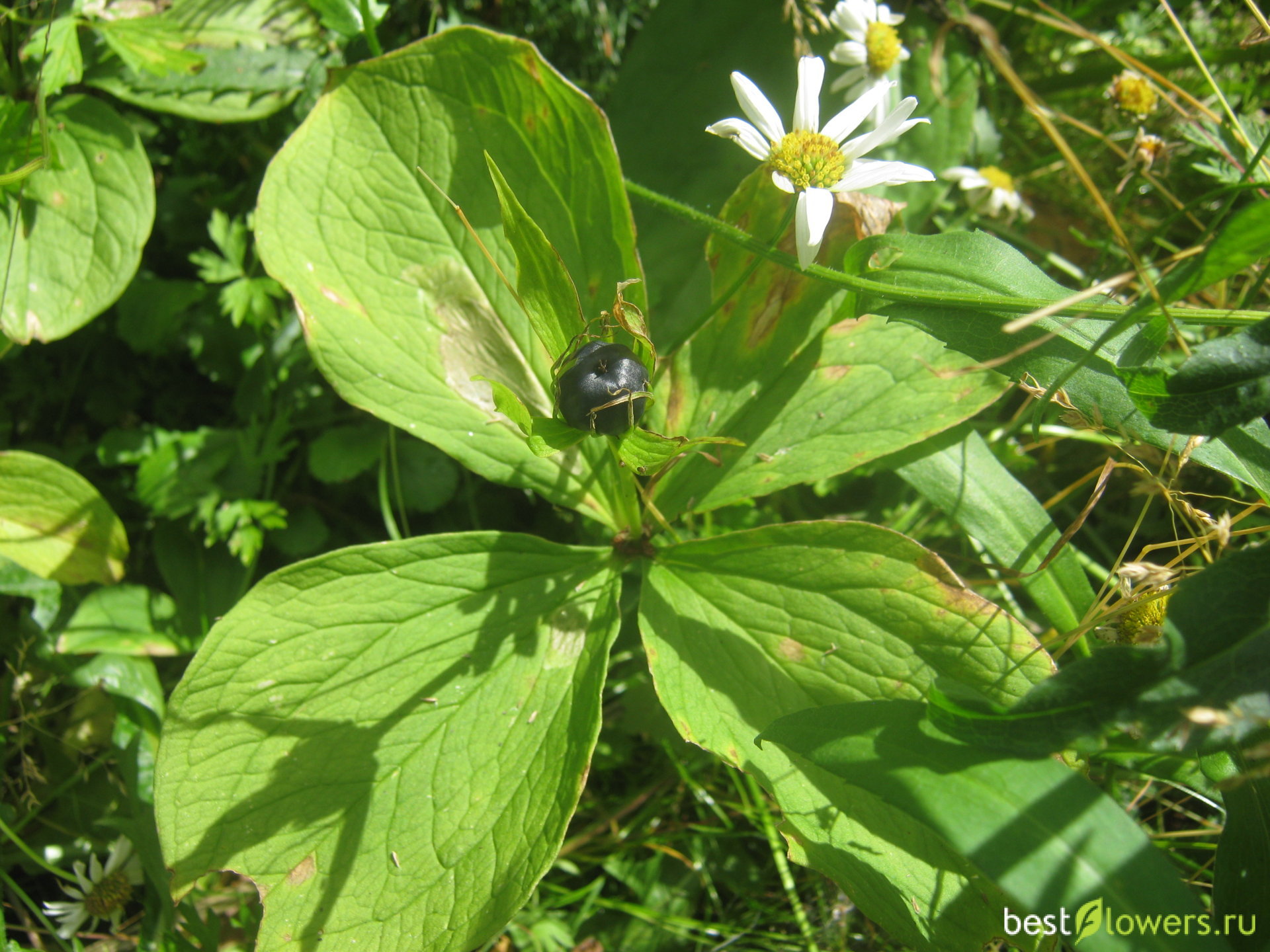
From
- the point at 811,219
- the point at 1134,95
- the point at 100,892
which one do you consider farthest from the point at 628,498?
the point at 1134,95

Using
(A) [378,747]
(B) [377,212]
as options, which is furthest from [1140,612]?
(B) [377,212]

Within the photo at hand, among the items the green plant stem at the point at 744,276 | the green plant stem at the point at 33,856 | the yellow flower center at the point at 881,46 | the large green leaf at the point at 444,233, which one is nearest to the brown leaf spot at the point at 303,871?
the green plant stem at the point at 33,856

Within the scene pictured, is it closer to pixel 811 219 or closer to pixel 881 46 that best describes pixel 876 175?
pixel 811 219

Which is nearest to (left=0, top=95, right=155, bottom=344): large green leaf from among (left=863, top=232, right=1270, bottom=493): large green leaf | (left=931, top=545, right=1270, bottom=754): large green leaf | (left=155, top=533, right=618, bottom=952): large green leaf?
(left=155, top=533, right=618, bottom=952): large green leaf

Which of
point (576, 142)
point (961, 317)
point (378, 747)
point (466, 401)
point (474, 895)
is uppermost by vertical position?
point (576, 142)

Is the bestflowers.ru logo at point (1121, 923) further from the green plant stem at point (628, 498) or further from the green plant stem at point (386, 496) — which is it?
the green plant stem at point (386, 496)

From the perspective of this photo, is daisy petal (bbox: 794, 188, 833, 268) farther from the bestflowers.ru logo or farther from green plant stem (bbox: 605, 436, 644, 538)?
the bestflowers.ru logo

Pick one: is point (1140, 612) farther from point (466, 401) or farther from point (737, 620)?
point (466, 401)
